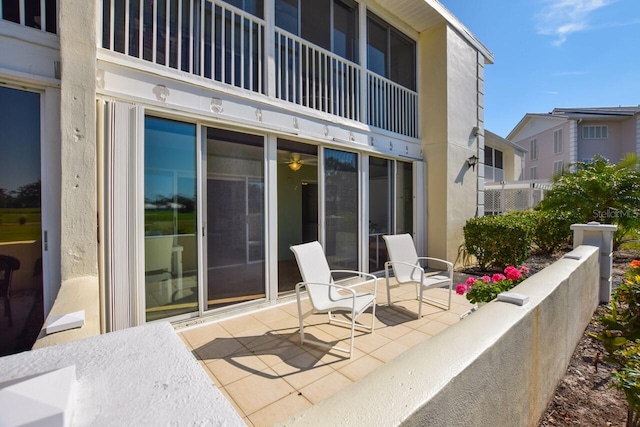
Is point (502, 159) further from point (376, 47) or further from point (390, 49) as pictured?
point (376, 47)

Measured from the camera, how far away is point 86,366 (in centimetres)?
95

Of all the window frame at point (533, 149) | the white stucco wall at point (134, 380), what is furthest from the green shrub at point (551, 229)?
the window frame at point (533, 149)

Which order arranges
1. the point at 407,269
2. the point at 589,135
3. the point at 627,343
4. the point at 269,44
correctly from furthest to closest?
the point at 589,135 → the point at 407,269 → the point at 269,44 → the point at 627,343

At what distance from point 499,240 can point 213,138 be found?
598cm

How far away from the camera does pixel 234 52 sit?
13.3 ft

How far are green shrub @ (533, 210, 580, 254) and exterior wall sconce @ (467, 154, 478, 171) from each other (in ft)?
8.35

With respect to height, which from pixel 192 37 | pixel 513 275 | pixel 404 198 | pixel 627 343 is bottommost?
pixel 627 343

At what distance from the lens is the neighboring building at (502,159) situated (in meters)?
14.3

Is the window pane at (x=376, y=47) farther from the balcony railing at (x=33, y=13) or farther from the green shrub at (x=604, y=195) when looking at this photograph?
the green shrub at (x=604, y=195)

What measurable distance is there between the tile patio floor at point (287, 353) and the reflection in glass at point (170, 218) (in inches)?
18.5

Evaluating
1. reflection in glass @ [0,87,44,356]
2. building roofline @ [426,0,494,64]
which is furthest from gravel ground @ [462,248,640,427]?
building roofline @ [426,0,494,64]

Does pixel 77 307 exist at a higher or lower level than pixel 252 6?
lower

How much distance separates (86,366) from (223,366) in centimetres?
212

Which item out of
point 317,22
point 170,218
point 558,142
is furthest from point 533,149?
point 170,218
